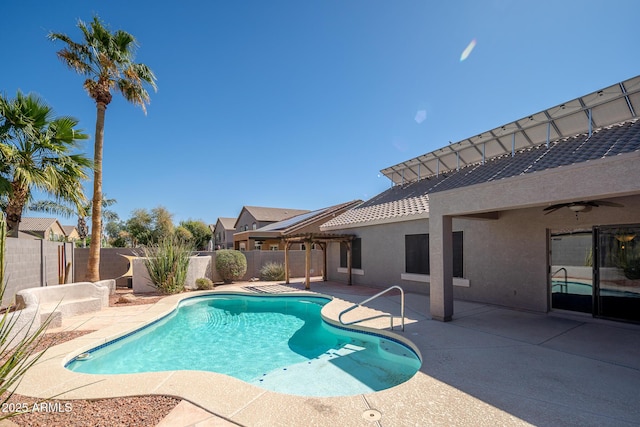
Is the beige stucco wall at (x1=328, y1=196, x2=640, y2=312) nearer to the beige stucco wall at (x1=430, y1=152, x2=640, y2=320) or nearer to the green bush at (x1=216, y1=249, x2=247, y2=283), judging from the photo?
the beige stucco wall at (x1=430, y1=152, x2=640, y2=320)

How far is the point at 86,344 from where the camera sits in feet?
23.5

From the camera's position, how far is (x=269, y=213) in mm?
43094

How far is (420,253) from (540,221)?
4.78 m

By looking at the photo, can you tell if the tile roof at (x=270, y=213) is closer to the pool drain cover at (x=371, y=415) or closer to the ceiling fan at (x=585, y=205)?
the ceiling fan at (x=585, y=205)

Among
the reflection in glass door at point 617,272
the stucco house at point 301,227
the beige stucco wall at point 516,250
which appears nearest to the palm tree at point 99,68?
the stucco house at point 301,227

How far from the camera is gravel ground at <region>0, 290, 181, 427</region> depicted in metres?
3.90

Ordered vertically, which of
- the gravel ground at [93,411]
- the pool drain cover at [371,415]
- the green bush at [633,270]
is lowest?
the gravel ground at [93,411]

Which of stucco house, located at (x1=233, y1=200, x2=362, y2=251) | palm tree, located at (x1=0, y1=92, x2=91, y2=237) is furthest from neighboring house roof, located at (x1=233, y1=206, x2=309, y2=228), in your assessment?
palm tree, located at (x1=0, y1=92, x2=91, y2=237)

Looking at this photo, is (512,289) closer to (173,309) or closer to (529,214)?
(529,214)

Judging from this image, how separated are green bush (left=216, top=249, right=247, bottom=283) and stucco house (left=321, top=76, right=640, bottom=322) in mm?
8793

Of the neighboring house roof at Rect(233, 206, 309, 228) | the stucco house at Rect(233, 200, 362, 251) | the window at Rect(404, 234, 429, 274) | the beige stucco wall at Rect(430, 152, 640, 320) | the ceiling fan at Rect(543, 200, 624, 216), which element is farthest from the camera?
the neighboring house roof at Rect(233, 206, 309, 228)

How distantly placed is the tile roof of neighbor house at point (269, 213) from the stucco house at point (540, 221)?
91.0 feet

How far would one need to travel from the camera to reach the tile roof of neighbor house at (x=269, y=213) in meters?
41.2

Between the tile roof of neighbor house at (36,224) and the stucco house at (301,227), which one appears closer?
the stucco house at (301,227)
